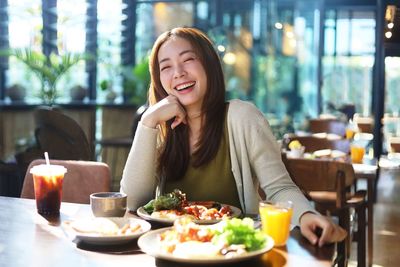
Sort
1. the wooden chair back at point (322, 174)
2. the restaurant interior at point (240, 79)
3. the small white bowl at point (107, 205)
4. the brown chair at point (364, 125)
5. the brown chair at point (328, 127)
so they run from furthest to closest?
the brown chair at point (364, 125) → the brown chair at point (328, 127) → the restaurant interior at point (240, 79) → the wooden chair back at point (322, 174) → the small white bowl at point (107, 205)

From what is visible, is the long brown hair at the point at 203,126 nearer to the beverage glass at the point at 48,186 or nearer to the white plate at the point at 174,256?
the beverage glass at the point at 48,186

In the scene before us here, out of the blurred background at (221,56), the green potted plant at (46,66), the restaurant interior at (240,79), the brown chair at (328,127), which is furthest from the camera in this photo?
the brown chair at (328,127)

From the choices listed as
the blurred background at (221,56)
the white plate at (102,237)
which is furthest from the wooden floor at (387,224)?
the white plate at (102,237)

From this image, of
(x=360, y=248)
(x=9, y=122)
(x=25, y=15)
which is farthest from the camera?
(x=25, y=15)

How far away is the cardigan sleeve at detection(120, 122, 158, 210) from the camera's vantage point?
6.56ft

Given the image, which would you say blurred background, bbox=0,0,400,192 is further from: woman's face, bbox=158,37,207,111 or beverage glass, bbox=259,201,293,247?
beverage glass, bbox=259,201,293,247

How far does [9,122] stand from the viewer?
611 cm

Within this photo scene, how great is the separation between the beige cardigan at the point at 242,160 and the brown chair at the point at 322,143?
9.75 feet

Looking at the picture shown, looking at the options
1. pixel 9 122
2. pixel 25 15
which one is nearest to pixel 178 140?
pixel 9 122

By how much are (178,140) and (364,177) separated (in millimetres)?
2117

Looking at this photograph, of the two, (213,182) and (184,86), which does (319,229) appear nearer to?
(213,182)

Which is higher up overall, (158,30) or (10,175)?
(158,30)

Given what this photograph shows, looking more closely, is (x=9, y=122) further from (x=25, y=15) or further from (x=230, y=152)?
(x=230, y=152)

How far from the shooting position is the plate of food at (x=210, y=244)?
133cm
